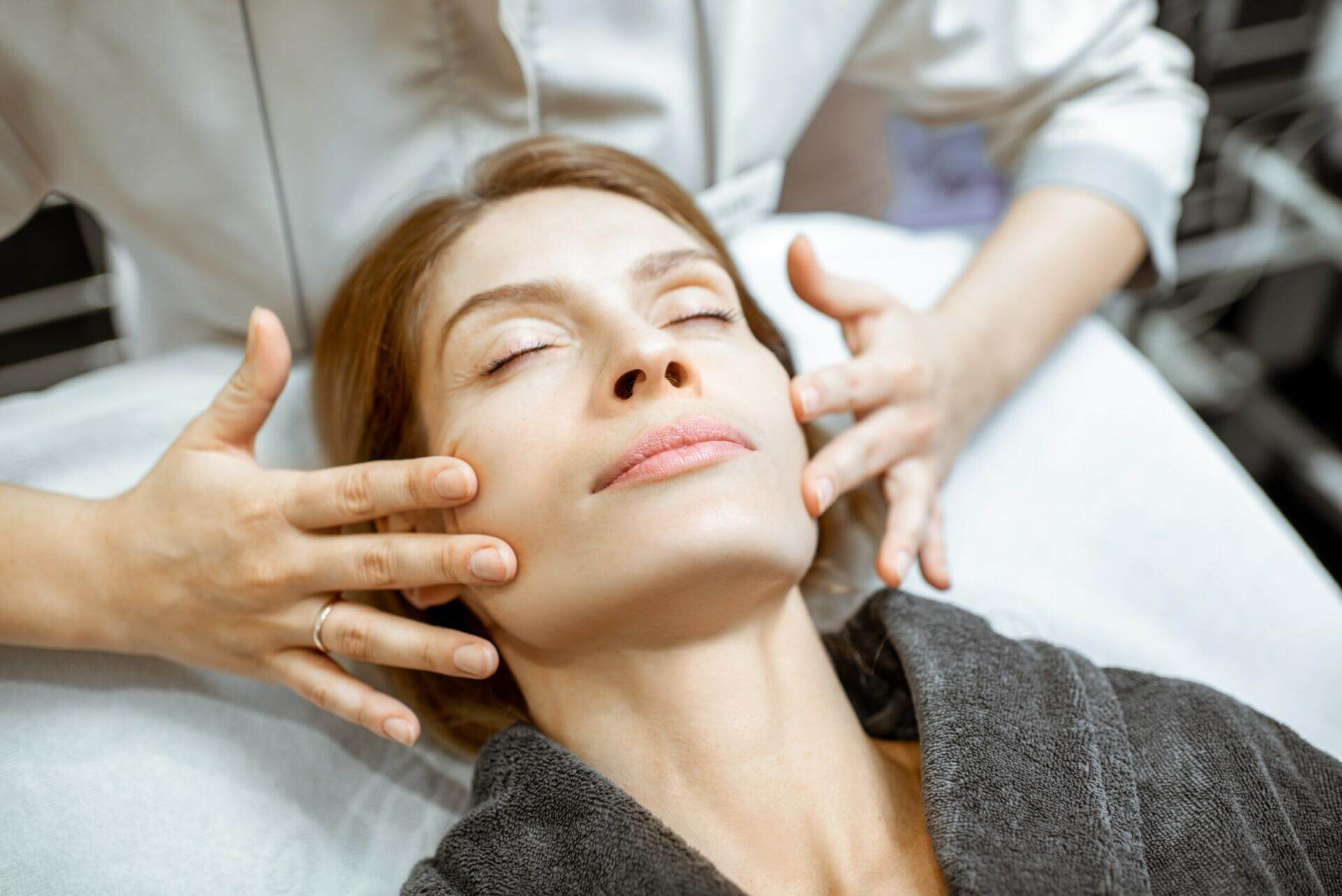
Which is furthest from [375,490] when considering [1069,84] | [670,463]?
[1069,84]

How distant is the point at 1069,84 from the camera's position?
1.36 m

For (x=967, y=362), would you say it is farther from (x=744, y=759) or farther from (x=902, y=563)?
(x=744, y=759)

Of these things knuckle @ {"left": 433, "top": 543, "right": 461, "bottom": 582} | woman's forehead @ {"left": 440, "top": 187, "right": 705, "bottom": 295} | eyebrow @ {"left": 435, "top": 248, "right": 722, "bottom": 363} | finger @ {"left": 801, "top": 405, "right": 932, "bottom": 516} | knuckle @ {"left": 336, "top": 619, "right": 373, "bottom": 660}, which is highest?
woman's forehead @ {"left": 440, "top": 187, "right": 705, "bottom": 295}

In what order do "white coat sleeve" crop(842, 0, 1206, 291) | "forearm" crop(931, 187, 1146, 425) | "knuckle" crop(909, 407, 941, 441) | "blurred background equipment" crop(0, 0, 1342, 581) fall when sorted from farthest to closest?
"blurred background equipment" crop(0, 0, 1342, 581)
"white coat sleeve" crop(842, 0, 1206, 291)
"forearm" crop(931, 187, 1146, 425)
"knuckle" crop(909, 407, 941, 441)

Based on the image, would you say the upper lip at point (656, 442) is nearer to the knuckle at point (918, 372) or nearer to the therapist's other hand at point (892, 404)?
the therapist's other hand at point (892, 404)

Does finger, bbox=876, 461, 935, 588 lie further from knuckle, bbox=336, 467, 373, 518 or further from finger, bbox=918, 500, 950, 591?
knuckle, bbox=336, 467, 373, 518

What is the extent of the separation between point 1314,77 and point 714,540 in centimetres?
198

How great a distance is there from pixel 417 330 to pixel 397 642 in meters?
0.29

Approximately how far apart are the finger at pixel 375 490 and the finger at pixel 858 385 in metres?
0.32

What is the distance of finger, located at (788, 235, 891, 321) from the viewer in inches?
40.8

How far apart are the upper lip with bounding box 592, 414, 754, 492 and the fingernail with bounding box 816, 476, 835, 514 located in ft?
0.46

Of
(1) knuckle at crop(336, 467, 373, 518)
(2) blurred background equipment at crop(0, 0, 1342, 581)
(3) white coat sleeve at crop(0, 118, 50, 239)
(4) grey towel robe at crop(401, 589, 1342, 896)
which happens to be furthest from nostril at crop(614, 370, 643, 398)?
(2) blurred background equipment at crop(0, 0, 1342, 581)

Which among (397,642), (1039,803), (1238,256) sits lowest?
(1238,256)

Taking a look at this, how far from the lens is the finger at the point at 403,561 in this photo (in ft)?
2.70
